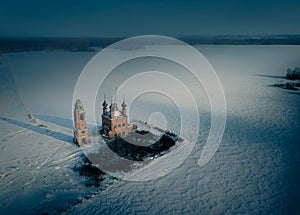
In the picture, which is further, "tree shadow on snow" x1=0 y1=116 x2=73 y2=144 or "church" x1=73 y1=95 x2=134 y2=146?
"tree shadow on snow" x1=0 y1=116 x2=73 y2=144

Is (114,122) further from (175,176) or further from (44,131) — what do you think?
(44,131)

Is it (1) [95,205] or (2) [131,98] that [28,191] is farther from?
(2) [131,98]

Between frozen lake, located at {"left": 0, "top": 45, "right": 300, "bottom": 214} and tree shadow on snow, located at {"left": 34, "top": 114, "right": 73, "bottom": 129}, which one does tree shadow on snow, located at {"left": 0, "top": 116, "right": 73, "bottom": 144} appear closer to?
frozen lake, located at {"left": 0, "top": 45, "right": 300, "bottom": 214}

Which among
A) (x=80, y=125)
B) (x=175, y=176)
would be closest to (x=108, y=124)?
(x=80, y=125)

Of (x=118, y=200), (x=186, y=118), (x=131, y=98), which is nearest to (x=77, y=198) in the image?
(x=118, y=200)

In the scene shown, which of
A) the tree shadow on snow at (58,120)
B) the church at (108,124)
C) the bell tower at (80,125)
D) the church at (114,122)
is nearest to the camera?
the bell tower at (80,125)

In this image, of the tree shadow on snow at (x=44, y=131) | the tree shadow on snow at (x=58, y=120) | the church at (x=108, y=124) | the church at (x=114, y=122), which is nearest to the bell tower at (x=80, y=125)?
the church at (x=108, y=124)

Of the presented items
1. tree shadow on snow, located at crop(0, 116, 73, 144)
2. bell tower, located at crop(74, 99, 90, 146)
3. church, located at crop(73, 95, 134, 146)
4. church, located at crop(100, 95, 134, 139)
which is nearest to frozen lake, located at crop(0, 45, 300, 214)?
tree shadow on snow, located at crop(0, 116, 73, 144)

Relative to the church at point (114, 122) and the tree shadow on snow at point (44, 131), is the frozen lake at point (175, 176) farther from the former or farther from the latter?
the church at point (114, 122)

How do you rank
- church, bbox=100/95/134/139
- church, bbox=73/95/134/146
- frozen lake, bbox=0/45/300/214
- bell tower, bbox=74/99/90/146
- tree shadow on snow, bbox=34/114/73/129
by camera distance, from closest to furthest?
frozen lake, bbox=0/45/300/214, bell tower, bbox=74/99/90/146, church, bbox=73/95/134/146, church, bbox=100/95/134/139, tree shadow on snow, bbox=34/114/73/129
